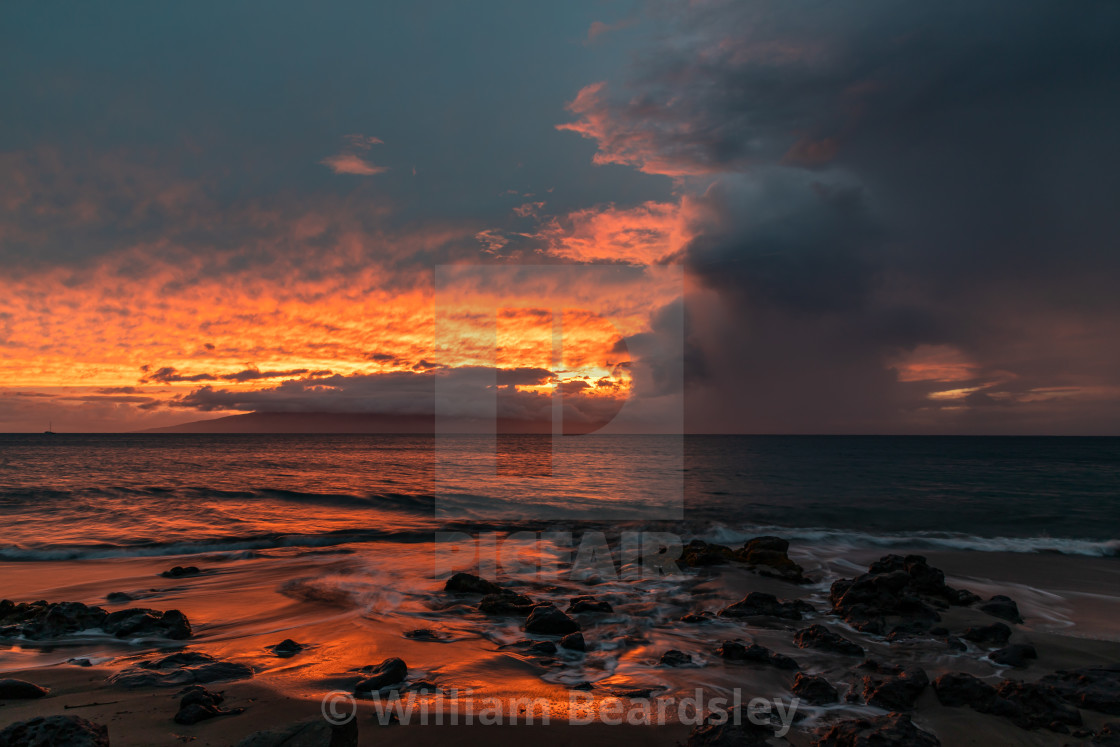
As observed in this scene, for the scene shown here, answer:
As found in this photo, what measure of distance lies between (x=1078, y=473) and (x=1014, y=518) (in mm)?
38857

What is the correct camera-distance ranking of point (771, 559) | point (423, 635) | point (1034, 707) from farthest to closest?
point (771, 559)
point (423, 635)
point (1034, 707)

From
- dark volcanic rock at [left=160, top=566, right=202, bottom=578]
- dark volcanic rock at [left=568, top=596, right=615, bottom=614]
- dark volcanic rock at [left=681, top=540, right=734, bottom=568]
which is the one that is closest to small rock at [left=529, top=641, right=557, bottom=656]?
dark volcanic rock at [left=568, top=596, right=615, bottom=614]

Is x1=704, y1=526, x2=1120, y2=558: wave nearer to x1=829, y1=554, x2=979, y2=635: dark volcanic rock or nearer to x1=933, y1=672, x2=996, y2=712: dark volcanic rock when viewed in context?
x1=829, y1=554, x2=979, y2=635: dark volcanic rock

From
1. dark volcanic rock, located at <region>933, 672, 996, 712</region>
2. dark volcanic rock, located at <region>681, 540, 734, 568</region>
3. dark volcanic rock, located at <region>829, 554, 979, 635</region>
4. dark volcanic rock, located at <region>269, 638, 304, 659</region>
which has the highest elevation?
dark volcanic rock, located at <region>933, 672, 996, 712</region>

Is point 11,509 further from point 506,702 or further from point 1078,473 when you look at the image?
point 1078,473

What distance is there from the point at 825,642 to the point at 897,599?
315 cm

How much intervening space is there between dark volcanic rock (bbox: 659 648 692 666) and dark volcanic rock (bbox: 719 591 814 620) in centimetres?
299

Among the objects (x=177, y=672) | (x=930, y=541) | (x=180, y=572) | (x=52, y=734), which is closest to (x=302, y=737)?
(x=52, y=734)

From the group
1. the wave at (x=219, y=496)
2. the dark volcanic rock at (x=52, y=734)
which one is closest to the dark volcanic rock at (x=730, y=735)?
the dark volcanic rock at (x=52, y=734)

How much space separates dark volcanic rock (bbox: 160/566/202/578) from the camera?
13359 mm

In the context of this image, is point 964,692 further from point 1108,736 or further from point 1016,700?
point 1108,736

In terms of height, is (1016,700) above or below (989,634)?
above

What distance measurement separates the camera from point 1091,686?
6.38 meters

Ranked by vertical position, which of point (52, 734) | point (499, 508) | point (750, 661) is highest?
point (52, 734)
